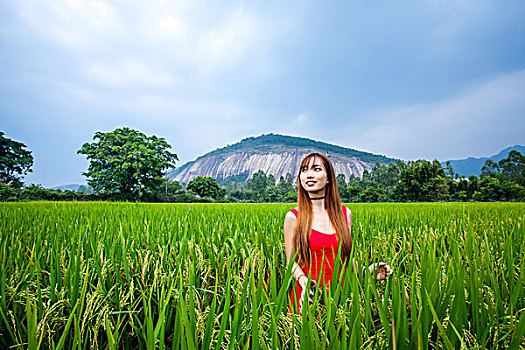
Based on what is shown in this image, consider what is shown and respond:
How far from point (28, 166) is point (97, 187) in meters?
7.23

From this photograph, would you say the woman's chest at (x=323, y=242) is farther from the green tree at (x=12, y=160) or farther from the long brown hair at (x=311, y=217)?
the green tree at (x=12, y=160)

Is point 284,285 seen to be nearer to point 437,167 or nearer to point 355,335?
point 355,335

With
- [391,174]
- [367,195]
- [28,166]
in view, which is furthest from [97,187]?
[391,174]

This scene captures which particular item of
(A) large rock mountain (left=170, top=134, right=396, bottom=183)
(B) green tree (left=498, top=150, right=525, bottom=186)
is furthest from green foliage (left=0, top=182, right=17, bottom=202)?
(A) large rock mountain (left=170, top=134, right=396, bottom=183)

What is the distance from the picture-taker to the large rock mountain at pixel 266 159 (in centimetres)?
14175

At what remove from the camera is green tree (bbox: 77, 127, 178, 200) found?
24.4m

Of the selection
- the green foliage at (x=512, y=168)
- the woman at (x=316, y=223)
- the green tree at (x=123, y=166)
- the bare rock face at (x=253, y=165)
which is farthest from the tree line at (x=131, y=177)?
the bare rock face at (x=253, y=165)

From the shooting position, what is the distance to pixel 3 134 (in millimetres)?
24469

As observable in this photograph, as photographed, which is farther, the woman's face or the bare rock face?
the bare rock face

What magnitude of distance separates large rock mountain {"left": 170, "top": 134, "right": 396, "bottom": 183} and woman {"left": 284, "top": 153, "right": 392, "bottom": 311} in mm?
135202

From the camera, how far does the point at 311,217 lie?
57.6 inches

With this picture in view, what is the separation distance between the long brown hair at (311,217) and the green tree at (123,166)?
25.7 metres

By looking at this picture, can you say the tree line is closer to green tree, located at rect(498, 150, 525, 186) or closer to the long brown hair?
green tree, located at rect(498, 150, 525, 186)

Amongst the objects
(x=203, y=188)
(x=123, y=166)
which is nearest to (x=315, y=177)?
(x=123, y=166)
